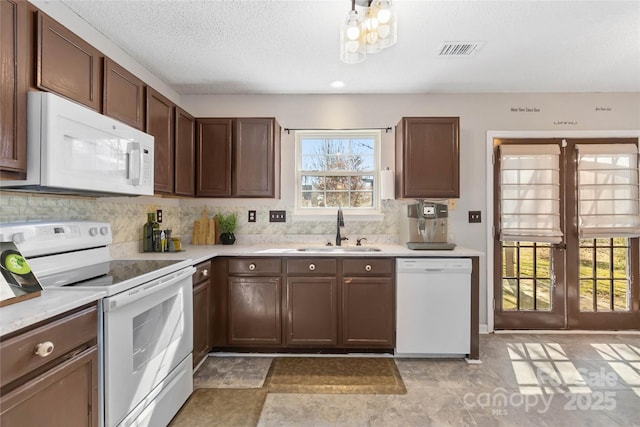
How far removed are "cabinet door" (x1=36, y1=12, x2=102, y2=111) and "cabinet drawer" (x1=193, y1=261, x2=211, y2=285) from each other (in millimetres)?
1208

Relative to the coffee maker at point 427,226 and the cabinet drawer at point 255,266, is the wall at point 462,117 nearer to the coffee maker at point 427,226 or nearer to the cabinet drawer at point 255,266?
the coffee maker at point 427,226

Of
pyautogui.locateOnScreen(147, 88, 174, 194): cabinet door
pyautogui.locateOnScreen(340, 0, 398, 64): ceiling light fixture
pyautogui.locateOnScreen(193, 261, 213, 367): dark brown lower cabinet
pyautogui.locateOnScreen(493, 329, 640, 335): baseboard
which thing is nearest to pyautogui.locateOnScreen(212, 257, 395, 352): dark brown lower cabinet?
pyautogui.locateOnScreen(193, 261, 213, 367): dark brown lower cabinet

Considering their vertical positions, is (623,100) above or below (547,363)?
above

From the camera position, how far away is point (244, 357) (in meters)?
2.68

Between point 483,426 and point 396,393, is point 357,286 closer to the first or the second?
point 396,393

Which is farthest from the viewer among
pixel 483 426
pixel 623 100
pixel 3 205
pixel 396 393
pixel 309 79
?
pixel 623 100

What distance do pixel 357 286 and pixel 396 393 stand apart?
0.81 meters

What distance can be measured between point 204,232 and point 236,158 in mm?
838

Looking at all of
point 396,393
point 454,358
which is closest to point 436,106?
point 454,358

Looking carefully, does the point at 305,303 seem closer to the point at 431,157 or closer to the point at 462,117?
the point at 431,157

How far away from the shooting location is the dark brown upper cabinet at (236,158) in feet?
9.66

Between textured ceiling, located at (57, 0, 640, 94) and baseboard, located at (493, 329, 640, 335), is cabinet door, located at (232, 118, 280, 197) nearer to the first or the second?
textured ceiling, located at (57, 0, 640, 94)

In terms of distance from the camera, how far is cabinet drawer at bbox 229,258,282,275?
2.64 m

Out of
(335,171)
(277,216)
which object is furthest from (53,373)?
(335,171)
